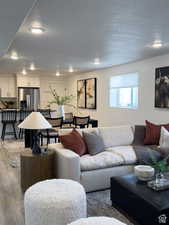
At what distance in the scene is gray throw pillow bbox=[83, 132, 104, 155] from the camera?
3556 millimetres

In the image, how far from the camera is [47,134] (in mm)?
5203

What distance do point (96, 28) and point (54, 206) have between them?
257cm

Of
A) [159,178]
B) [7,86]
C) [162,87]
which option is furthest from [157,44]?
[7,86]

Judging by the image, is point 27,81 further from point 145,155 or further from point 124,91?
point 145,155

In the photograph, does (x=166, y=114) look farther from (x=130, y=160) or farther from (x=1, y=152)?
(x=1, y=152)

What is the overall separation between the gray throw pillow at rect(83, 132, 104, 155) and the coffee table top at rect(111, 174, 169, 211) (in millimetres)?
890

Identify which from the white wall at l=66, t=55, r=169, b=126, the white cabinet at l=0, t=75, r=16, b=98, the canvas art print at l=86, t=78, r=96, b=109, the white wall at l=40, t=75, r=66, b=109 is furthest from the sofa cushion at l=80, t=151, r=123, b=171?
the white wall at l=40, t=75, r=66, b=109

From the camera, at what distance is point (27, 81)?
950 centimetres

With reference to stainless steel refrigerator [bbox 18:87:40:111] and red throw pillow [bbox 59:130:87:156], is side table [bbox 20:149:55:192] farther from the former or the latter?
stainless steel refrigerator [bbox 18:87:40:111]

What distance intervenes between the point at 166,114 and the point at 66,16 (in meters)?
3.62

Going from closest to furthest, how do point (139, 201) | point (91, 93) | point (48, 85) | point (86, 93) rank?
point (139, 201)
point (91, 93)
point (86, 93)
point (48, 85)

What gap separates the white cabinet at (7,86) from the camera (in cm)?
941

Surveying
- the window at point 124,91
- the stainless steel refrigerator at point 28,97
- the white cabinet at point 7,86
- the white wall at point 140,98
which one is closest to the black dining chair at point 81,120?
the white wall at point 140,98

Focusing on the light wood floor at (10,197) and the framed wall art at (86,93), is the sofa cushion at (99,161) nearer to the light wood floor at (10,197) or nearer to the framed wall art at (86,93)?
the light wood floor at (10,197)
